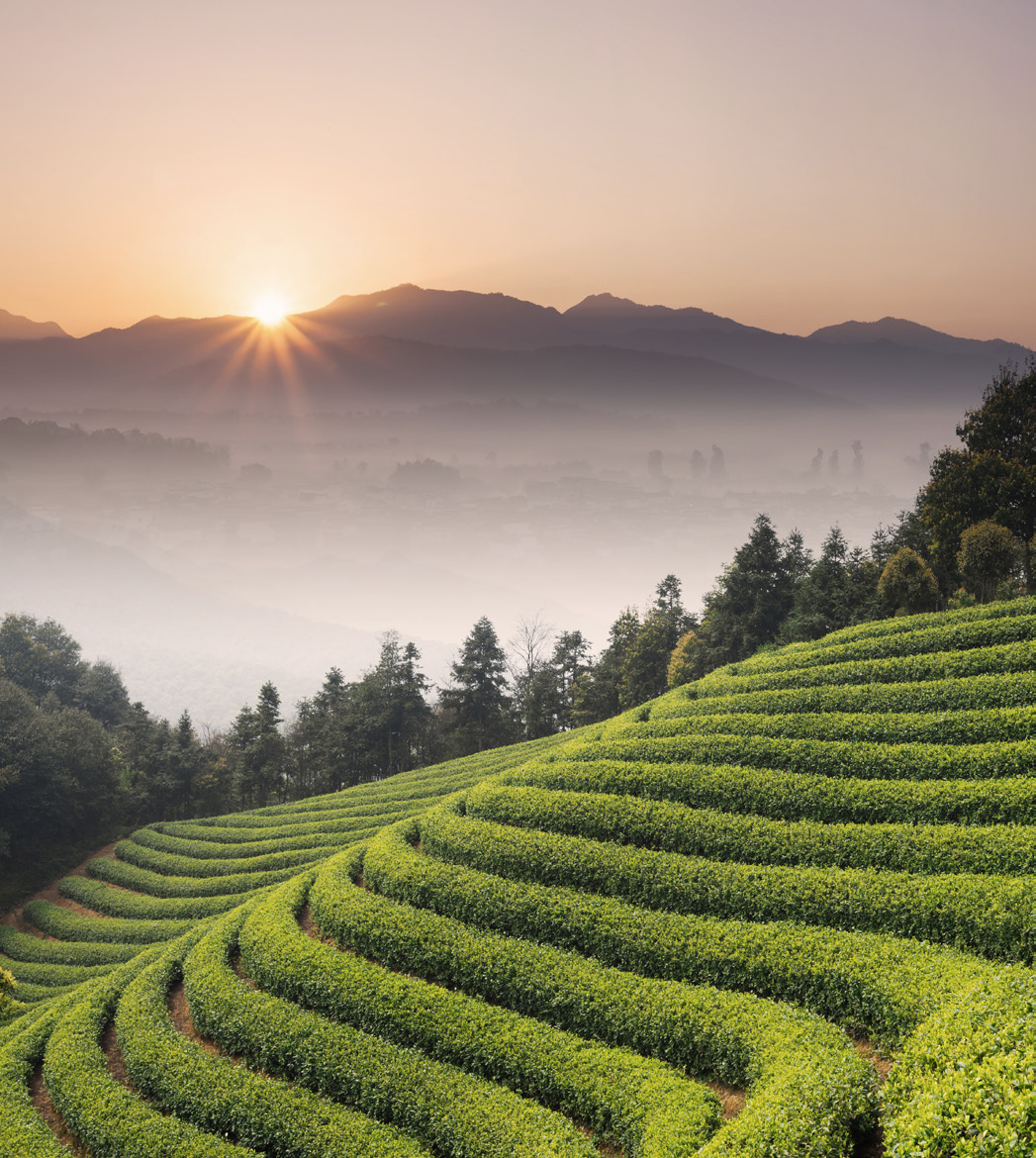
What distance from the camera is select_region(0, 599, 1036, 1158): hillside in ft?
36.6

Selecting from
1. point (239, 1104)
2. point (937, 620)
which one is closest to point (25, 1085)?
point (239, 1104)

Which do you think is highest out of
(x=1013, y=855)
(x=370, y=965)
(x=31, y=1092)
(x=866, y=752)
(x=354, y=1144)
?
(x=866, y=752)

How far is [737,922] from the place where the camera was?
15.5 metres

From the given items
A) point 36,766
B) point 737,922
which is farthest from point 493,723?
point 737,922

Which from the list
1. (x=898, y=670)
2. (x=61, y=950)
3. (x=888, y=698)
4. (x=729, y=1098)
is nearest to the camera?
(x=729, y=1098)

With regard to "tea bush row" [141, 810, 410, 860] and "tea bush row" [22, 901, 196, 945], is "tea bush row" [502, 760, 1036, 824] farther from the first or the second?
"tea bush row" [22, 901, 196, 945]

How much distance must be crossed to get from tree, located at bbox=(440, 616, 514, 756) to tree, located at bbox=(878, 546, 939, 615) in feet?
129

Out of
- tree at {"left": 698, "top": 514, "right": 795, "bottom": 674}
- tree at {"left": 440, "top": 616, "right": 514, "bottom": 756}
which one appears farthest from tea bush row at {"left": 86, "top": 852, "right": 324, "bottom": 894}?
tree at {"left": 698, "top": 514, "right": 795, "bottom": 674}

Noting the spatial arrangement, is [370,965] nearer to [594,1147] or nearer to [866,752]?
[594,1147]

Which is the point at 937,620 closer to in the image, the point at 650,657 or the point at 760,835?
the point at 760,835

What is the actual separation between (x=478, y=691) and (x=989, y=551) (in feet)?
158

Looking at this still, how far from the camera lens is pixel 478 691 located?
6938 centimetres

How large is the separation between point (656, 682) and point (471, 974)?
2101 inches

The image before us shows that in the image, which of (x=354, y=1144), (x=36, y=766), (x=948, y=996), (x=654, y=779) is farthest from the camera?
(x=36, y=766)
